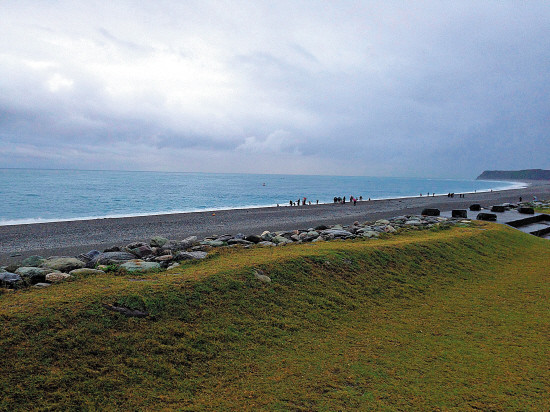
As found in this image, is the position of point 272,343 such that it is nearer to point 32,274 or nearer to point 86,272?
point 86,272

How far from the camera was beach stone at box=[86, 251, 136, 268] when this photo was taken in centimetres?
852

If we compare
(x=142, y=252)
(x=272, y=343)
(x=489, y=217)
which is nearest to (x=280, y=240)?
(x=142, y=252)

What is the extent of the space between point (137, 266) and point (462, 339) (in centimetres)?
730

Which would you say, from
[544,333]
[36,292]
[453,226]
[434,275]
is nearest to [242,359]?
[36,292]

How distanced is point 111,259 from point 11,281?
8.60 ft

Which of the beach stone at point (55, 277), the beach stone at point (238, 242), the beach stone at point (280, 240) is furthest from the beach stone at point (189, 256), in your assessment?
the beach stone at point (280, 240)

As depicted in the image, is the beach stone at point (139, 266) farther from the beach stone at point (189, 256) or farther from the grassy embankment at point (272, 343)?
the beach stone at point (189, 256)

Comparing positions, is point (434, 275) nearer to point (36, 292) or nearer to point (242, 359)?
point (242, 359)

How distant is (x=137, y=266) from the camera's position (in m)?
8.09

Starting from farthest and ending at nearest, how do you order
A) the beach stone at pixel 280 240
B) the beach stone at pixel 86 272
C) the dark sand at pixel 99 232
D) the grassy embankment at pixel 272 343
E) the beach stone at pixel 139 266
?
the dark sand at pixel 99 232 → the beach stone at pixel 280 240 → the beach stone at pixel 139 266 → the beach stone at pixel 86 272 → the grassy embankment at pixel 272 343

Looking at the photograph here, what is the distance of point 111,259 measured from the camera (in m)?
9.05

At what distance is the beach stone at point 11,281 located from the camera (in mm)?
6438

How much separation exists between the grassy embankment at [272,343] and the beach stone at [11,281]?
55 cm

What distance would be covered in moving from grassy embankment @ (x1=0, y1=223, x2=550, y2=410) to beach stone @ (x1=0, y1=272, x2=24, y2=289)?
0.55 meters
